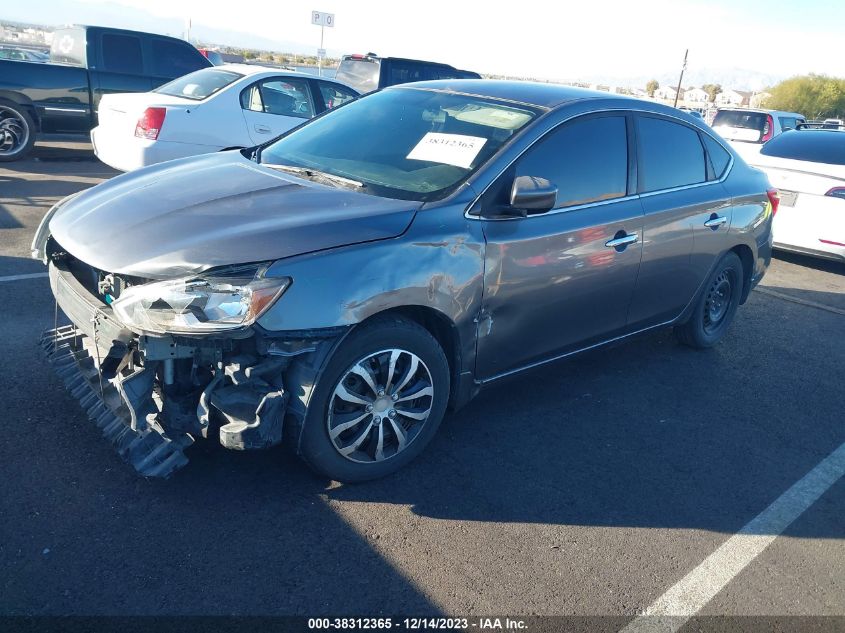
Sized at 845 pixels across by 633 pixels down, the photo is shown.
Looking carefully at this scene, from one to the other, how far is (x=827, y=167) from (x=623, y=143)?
511 centimetres

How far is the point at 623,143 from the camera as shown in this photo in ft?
14.2

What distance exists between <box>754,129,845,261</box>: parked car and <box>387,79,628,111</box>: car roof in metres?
4.36

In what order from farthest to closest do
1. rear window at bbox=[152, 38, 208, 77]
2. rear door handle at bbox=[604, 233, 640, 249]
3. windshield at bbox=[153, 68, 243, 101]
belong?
1. rear window at bbox=[152, 38, 208, 77]
2. windshield at bbox=[153, 68, 243, 101]
3. rear door handle at bbox=[604, 233, 640, 249]

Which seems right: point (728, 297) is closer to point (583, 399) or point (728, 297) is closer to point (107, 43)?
point (583, 399)

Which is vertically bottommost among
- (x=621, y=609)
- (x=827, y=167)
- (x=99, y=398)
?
(x=621, y=609)

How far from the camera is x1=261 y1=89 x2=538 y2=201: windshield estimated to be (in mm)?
3656

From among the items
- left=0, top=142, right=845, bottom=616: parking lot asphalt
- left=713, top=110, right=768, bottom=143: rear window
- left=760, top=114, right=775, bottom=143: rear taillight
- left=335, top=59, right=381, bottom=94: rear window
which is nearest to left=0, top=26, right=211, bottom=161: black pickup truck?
left=335, top=59, right=381, bottom=94: rear window

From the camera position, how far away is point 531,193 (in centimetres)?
344

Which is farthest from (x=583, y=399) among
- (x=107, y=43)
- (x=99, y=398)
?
(x=107, y=43)

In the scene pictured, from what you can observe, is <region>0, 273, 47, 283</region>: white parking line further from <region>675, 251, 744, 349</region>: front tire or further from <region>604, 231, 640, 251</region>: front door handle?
<region>675, 251, 744, 349</region>: front tire

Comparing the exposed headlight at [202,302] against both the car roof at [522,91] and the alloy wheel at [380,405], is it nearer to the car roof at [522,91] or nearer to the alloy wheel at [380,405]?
the alloy wheel at [380,405]

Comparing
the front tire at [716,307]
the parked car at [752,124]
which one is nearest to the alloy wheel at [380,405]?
the front tire at [716,307]

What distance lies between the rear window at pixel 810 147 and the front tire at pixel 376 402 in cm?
699

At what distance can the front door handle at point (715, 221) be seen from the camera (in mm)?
4965
